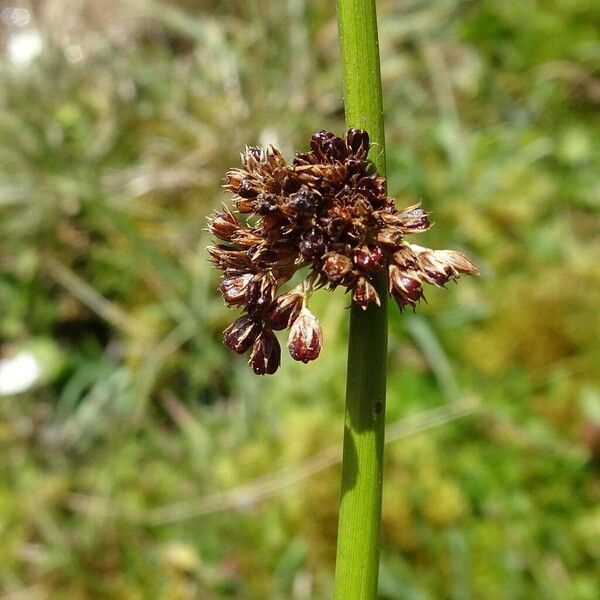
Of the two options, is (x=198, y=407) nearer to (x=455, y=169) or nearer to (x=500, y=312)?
(x=500, y=312)

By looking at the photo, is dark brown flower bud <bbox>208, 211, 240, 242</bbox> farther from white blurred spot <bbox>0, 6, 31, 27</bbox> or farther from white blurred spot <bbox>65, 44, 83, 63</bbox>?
white blurred spot <bbox>0, 6, 31, 27</bbox>

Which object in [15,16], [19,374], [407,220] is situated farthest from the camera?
[15,16]

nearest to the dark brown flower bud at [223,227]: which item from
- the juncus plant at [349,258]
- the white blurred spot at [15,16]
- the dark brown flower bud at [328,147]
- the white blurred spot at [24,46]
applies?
the juncus plant at [349,258]

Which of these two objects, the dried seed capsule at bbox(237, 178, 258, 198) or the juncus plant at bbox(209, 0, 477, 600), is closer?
the juncus plant at bbox(209, 0, 477, 600)

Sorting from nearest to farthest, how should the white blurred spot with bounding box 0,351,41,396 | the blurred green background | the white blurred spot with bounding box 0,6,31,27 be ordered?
1. the blurred green background
2. the white blurred spot with bounding box 0,351,41,396
3. the white blurred spot with bounding box 0,6,31,27

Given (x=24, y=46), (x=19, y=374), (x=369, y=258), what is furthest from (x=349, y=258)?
(x=24, y=46)

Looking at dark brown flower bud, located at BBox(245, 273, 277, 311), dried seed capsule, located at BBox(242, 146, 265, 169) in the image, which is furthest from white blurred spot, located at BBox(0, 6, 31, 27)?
dark brown flower bud, located at BBox(245, 273, 277, 311)

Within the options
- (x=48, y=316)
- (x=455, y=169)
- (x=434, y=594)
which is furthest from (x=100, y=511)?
(x=455, y=169)

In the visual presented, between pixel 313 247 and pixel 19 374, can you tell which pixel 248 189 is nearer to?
pixel 313 247
